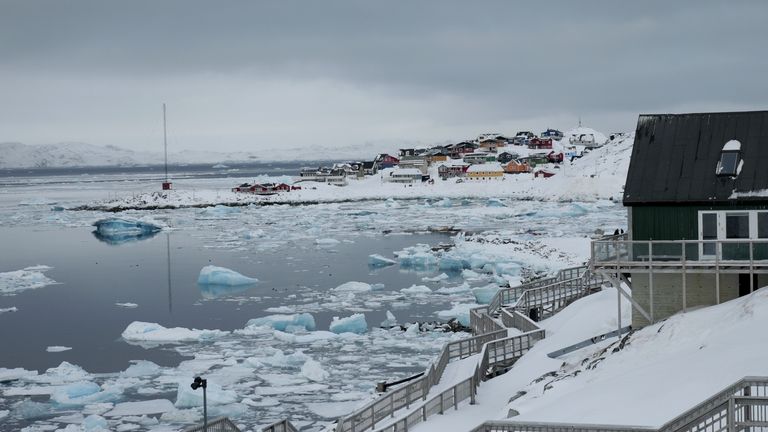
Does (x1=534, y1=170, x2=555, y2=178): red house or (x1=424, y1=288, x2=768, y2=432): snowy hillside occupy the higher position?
(x1=534, y1=170, x2=555, y2=178): red house

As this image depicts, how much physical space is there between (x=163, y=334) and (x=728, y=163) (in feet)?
68.8

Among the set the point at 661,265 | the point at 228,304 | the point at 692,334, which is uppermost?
the point at 661,265

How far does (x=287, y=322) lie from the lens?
28938mm

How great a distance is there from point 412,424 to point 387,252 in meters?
38.3

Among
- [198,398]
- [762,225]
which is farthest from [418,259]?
[762,225]

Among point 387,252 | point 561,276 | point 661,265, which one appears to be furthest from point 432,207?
point 661,265

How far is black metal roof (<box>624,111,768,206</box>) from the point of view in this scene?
1543cm

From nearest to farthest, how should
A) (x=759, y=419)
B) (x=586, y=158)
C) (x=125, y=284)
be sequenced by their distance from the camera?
(x=759, y=419) → (x=125, y=284) → (x=586, y=158)

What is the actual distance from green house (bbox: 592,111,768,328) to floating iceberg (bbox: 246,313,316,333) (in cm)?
1518

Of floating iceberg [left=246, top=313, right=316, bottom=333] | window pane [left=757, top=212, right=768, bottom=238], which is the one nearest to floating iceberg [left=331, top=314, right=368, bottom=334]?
floating iceberg [left=246, top=313, right=316, bottom=333]

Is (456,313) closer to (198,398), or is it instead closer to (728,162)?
(198,398)

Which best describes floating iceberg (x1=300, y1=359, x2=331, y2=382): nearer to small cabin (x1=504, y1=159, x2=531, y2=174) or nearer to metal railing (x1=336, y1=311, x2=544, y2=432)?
metal railing (x1=336, y1=311, x2=544, y2=432)

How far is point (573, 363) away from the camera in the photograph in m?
15.6

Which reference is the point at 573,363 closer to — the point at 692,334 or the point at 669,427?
the point at 692,334
